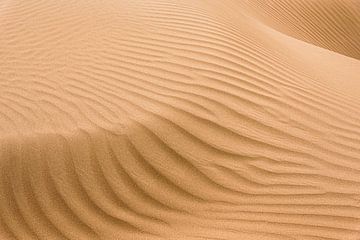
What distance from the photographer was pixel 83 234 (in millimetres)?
3346

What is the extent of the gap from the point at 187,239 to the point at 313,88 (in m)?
2.06

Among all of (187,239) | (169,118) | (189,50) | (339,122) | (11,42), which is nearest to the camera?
(187,239)

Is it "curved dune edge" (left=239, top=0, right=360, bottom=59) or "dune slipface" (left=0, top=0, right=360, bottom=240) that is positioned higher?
"curved dune edge" (left=239, top=0, right=360, bottom=59)

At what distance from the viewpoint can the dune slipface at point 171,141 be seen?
11.1 feet

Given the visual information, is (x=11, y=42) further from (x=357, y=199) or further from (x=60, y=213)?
(x=357, y=199)

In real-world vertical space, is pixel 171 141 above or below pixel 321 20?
below

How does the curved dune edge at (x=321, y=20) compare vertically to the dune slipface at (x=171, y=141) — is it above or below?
above

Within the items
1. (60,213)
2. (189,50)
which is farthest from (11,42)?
(60,213)

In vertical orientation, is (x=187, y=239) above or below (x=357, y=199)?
below

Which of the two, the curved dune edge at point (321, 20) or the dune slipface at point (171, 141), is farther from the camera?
the curved dune edge at point (321, 20)

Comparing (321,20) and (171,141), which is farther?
(321,20)

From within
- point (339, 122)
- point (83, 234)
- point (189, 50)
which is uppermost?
point (189, 50)

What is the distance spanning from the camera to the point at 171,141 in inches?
144

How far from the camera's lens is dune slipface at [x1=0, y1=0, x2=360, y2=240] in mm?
3375
